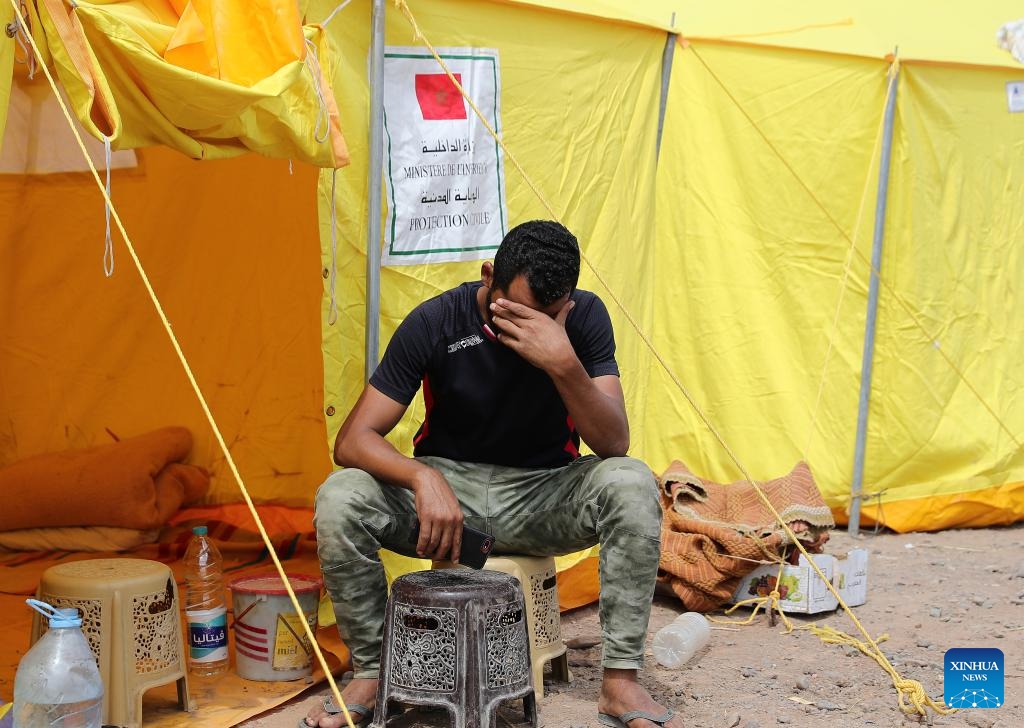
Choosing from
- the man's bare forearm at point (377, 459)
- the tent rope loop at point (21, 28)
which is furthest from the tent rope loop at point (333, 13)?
the man's bare forearm at point (377, 459)

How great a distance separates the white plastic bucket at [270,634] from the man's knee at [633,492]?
0.96m

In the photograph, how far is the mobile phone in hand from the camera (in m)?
3.21

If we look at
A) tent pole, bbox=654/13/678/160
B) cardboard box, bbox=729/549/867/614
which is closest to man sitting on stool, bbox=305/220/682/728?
cardboard box, bbox=729/549/867/614

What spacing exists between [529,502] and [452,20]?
160 cm

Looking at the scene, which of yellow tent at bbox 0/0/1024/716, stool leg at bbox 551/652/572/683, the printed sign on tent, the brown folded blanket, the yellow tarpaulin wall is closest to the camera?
stool leg at bbox 551/652/572/683

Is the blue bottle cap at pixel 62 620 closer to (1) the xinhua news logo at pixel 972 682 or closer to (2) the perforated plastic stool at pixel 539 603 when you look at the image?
(2) the perforated plastic stool at pixel 539 603

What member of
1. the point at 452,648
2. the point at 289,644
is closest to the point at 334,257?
the point at 289,644

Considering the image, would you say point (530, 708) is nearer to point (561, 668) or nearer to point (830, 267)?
point (561, 668)

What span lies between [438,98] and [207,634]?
1763 millimetres

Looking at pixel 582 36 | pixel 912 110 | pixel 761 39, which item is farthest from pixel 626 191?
pixel 912 110

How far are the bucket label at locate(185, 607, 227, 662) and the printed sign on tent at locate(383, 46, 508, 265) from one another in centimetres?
117

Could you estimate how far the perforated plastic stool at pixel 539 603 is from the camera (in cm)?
346

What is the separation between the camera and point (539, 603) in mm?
3549

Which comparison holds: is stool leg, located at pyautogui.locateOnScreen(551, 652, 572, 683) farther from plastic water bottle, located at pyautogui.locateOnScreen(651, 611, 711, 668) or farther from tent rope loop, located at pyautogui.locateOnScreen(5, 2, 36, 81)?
tent rope loop, located at pyautogui.locateOnScreen(5, 2, 36, 81)
